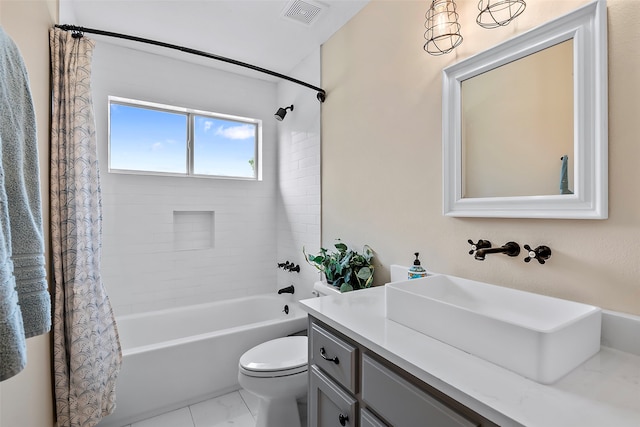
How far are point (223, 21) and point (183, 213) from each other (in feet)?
5.22

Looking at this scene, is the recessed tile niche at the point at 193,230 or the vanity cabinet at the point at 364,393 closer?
the vanity cabinet at the point at 364,393

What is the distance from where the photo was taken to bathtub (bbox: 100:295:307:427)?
1.89 m

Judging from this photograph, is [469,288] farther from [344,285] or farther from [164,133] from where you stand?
[164,133]

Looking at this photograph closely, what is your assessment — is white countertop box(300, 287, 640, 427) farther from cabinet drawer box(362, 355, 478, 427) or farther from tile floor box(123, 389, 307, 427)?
tile floor box(123, 389, 307, 427)

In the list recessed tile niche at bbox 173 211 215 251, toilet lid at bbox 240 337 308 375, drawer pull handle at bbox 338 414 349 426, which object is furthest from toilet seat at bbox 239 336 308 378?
recessed tile niche at bbox 173 211 215 251

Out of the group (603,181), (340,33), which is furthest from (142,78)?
(603,181)

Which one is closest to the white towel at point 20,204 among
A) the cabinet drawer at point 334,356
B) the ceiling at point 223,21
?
the cabinet drawer at point 334,356

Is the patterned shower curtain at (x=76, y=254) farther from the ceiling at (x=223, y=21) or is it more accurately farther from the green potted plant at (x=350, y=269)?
the green potted plant at (x=350, y=269)

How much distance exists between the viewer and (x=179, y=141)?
2.89 meters

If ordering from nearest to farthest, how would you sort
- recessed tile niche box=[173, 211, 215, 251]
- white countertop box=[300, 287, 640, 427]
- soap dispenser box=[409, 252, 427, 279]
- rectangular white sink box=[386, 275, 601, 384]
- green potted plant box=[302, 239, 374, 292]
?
white countertop box=[300, 287, 640, 427] < rectangular white sink box=[386, 275, 601, 384] < soap dispenser box=[409, 252, 427, 279] < green potted plant box=[302, 239, 374, 292] < recessed tile niche box=[173, 211, 215, 251]

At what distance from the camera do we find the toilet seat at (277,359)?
1639mm

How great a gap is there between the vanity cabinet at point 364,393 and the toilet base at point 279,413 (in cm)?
47

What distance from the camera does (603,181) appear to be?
975mm

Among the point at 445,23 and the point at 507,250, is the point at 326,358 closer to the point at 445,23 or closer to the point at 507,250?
the point at 507,250
